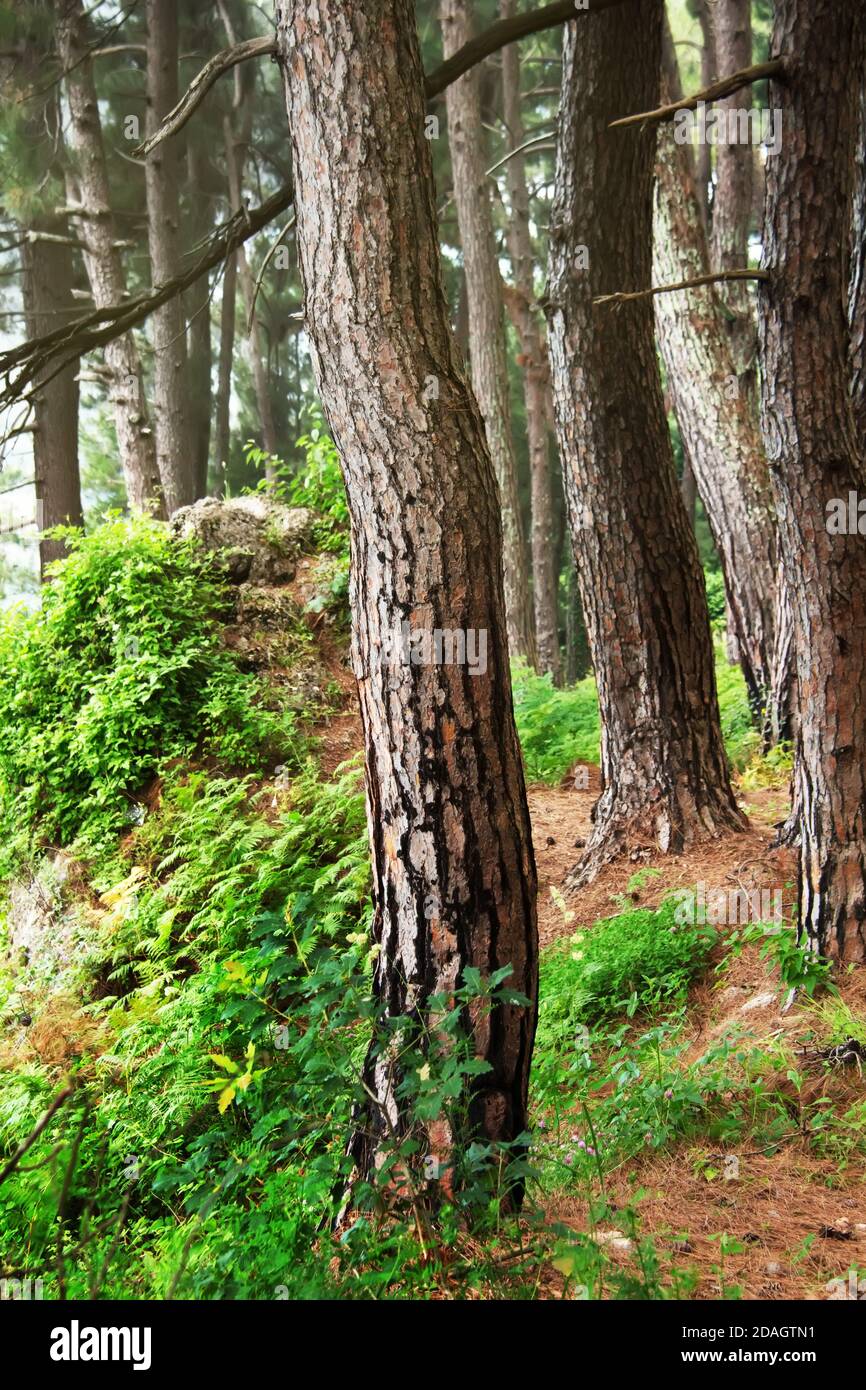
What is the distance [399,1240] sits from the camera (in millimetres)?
3107

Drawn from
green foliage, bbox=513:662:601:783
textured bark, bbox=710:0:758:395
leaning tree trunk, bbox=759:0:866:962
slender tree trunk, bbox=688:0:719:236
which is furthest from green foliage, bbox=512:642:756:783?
slender tree trunk, bbox=688:0:719:236

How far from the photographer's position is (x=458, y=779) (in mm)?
3516

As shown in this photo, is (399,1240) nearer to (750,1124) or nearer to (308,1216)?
(308,1216)

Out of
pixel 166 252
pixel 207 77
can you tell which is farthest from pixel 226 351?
pixel 207 77

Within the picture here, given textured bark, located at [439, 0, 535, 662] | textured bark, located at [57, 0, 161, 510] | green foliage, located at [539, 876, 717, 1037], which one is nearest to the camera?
green foliage, located at [539, 876, 717, 1037]

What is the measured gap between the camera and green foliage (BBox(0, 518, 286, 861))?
7.65 metres

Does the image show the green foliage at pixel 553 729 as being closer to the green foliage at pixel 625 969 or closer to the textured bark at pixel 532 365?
the green foliage at pixel 625 969

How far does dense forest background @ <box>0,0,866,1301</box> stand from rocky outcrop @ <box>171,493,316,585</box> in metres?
0.04

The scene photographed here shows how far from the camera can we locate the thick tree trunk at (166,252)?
14039mm

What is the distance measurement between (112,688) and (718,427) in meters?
5.30

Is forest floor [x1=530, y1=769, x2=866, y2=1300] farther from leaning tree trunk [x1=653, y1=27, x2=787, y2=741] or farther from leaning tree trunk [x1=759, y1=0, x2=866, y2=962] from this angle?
leaning tree trunk [x1=653, y1=27, x2=787, y2=741]

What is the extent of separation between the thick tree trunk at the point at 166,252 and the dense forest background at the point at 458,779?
2292 millimetres
